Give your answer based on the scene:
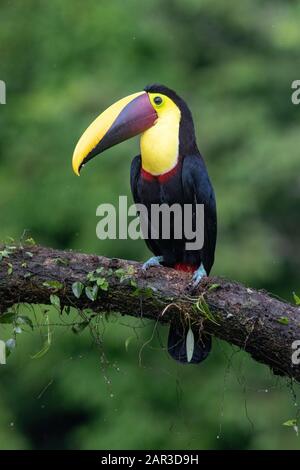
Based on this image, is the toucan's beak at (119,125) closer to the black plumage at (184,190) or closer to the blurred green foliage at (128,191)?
the black plumage at (184,190)

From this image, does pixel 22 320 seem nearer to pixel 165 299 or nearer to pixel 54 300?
pixel 54 300

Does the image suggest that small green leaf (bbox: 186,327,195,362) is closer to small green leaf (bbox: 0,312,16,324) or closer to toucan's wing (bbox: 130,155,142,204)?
small green leaf (bbox: 0,312,16,324)

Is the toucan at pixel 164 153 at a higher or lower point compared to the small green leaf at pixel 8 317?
higher

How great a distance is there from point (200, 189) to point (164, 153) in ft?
0.86

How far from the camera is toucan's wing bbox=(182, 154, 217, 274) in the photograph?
20.3 feet

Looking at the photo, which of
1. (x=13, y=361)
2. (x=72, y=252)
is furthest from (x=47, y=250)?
(x=13, y=361)

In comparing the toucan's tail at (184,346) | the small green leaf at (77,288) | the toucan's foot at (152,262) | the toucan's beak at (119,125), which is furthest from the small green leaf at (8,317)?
the toucan's beak at (119,125)

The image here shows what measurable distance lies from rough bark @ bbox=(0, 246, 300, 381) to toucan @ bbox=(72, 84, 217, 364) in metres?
0.76

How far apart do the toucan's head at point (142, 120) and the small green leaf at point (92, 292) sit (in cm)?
113

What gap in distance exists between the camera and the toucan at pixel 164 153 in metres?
6.23

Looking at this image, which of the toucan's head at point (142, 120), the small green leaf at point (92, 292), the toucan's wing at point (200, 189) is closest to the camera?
the small green leaf at point (92, 292)

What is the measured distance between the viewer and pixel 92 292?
5336mm

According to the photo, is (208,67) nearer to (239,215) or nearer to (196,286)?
(239,215)

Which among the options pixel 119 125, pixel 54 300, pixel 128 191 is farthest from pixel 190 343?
pixel 128 191
